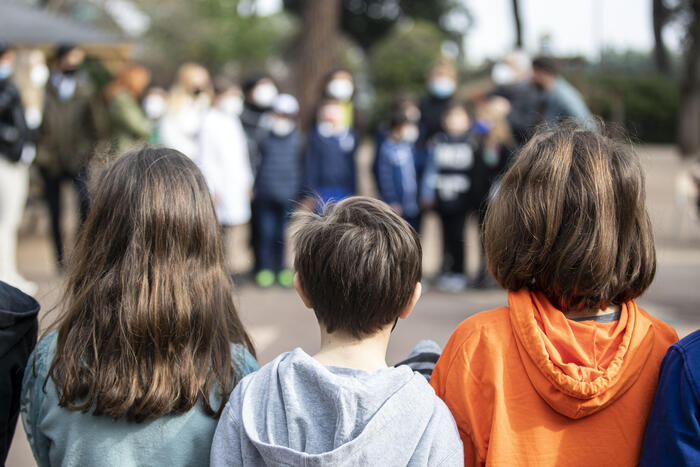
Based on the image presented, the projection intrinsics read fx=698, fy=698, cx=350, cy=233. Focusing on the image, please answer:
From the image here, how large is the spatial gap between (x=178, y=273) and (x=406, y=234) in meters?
0.59

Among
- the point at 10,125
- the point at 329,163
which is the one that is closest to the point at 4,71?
the point at 10,125

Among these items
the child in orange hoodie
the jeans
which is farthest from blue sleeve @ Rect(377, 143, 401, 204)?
the child in orange hoodie

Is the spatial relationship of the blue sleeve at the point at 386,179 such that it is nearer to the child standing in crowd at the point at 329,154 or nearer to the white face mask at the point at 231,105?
the child standing in crowd at the point at 329,154

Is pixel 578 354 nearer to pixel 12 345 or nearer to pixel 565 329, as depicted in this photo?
pixel 565 329

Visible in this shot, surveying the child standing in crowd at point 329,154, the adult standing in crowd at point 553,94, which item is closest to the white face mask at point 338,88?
the child standing in crowd at point 329,154

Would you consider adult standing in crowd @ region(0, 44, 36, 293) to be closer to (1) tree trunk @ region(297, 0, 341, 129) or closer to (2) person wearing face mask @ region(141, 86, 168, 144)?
(2) person wearing face mask @ region(141, 86, 168, 144)

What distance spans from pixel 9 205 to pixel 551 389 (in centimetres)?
537

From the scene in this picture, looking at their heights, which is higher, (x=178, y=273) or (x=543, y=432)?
(x=178, y=273)

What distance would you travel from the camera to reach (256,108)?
713cm

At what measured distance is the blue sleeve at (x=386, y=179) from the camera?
6816mm

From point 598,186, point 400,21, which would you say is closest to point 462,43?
point 400,21

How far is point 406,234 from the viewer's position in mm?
1647

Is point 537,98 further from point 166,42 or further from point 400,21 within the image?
point 166,42

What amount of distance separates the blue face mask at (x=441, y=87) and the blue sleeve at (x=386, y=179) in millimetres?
1039
